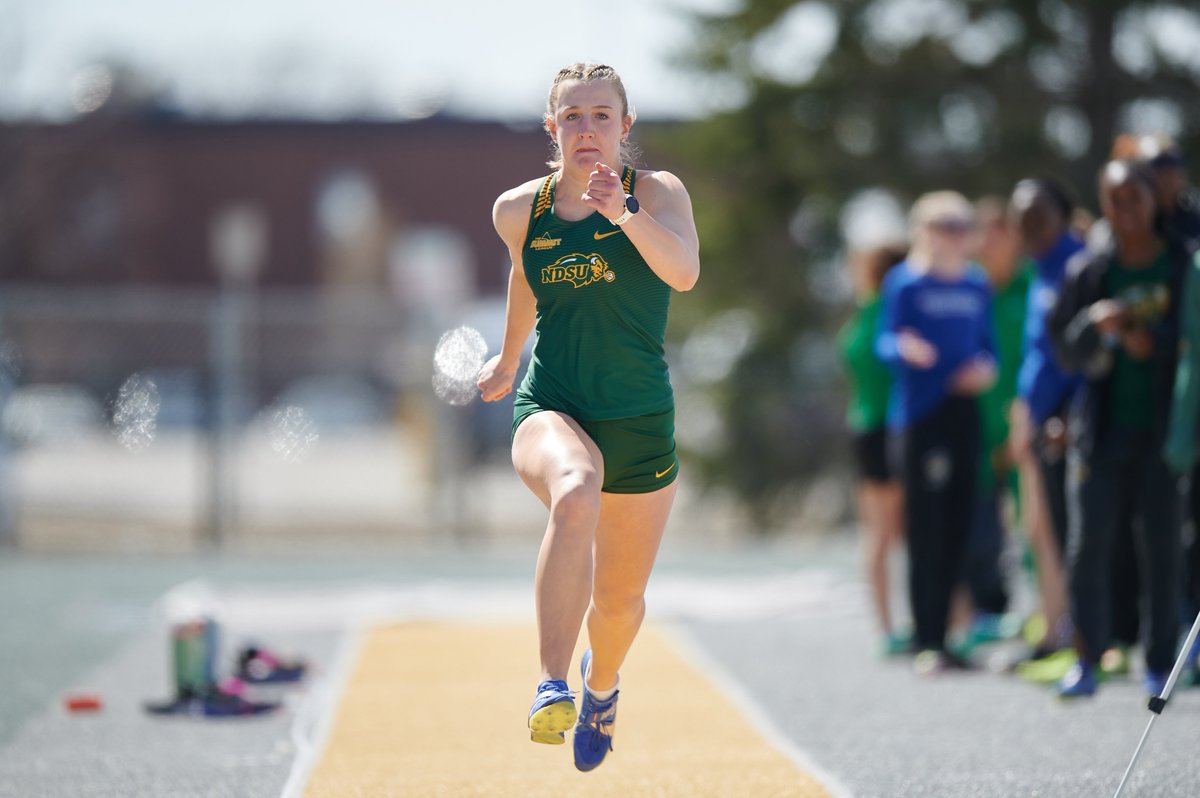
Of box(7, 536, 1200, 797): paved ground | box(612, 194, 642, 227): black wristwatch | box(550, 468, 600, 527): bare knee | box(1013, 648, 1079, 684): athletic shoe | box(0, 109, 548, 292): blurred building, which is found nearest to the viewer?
box(550, 468, 600, 527): bare knee

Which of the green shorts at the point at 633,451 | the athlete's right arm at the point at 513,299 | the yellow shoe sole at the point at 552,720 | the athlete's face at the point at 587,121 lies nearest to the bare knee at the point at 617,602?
the green shorts at the point at 633,451

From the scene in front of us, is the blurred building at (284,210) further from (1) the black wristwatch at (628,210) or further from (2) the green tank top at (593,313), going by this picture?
(1) the black wristwatch at (628,210)

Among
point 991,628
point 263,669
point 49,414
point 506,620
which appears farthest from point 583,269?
point 49,414

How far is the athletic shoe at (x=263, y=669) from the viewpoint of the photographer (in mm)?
8109

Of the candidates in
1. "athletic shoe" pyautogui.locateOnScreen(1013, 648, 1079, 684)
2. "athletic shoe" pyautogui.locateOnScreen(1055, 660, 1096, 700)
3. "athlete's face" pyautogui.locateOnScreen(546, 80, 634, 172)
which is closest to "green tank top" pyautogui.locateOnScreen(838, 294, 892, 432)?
"athletic shoe" pyautogui.locateOnScreen(1013, 648, 1079, 684)

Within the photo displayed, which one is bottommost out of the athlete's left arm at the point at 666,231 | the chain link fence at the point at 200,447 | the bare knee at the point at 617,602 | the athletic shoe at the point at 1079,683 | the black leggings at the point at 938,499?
the chain link fence at the point at 200,447

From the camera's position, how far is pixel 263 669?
816 centimetres

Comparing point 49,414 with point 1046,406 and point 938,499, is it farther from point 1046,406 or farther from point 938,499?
point 1046,406

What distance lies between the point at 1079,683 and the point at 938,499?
5.63 feet

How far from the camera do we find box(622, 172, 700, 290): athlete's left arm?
188 inches

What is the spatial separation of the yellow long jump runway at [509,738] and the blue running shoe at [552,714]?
904 mm

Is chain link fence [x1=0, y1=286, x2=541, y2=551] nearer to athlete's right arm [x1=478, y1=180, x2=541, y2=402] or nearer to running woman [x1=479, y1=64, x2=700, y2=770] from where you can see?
athlete's right arm [x1=478, y1=180, x2=541, y2=402]

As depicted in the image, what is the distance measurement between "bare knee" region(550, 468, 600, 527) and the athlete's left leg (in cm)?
39

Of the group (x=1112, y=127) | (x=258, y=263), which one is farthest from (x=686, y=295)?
(x=258, y=263)
